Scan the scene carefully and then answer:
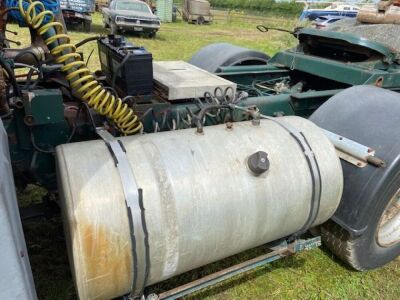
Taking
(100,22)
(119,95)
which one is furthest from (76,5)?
(119,95)

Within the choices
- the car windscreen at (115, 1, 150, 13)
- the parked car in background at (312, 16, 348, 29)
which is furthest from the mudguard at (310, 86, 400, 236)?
the car windscreen at (115, 1, 150, 13)

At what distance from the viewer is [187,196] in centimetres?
165

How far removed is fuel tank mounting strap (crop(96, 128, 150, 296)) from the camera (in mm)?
1528

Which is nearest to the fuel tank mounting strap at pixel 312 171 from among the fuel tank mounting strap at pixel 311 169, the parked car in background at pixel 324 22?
the fuel tank mounting strap at pixel 311 169

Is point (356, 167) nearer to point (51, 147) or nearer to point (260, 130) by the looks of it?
point (260, 130)

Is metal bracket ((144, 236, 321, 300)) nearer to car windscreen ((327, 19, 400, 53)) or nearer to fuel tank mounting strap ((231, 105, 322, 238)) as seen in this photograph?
fuel tank mounting strap ((231, 105, 322, 238))

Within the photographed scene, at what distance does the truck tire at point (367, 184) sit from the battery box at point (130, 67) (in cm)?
120

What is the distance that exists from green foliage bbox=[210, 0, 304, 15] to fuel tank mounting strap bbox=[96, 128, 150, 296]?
4086 cm

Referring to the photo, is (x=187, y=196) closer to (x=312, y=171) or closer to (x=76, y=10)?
(x=312, y=171)

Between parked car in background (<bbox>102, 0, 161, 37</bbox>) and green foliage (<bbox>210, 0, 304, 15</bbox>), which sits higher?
parked car in background (<bbox>102, 0, 161, 37</bbox>)

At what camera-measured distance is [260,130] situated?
2.04 m

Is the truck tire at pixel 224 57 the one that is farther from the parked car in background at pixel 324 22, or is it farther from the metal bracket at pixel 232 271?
the metal bracket at pixel 232 271

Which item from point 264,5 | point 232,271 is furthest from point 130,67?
point 264,5

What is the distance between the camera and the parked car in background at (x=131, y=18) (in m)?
14.2
